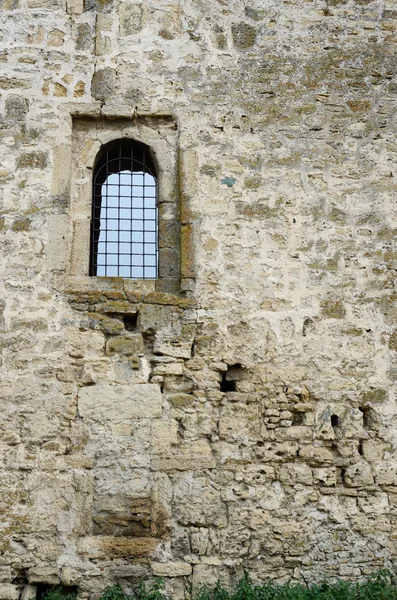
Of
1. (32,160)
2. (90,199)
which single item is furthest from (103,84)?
(90,199)

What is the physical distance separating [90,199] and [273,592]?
347 cm

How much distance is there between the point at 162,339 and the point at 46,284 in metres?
1.05

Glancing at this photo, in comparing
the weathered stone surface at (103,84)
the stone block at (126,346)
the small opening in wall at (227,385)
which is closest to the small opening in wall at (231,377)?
the small opening in wall at (227,385)

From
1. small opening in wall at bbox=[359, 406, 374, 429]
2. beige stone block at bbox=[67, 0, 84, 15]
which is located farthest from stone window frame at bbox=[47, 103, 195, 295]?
small opening in wall at bbox=[359, 406, 374, 429]

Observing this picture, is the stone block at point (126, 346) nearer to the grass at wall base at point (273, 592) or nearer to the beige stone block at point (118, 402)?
the beige stone block at point (118, 402)

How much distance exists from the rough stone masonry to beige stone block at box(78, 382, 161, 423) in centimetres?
2

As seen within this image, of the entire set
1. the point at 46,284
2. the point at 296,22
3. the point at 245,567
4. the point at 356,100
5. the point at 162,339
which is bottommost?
the point at 245,567

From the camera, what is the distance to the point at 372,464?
5.68 meters

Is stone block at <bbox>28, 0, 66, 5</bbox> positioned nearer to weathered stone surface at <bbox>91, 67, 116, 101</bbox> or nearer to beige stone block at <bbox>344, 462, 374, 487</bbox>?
weathered stone surface at <bbox>91, 67, 116, 101</bbox>

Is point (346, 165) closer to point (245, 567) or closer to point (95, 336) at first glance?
point (95, 336)

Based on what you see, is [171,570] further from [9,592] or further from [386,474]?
[386,474]

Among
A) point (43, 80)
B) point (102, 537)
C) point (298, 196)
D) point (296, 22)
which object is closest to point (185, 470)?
point (102, 537)

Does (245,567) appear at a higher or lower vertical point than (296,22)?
lower

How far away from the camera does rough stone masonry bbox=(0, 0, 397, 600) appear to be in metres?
5.41
